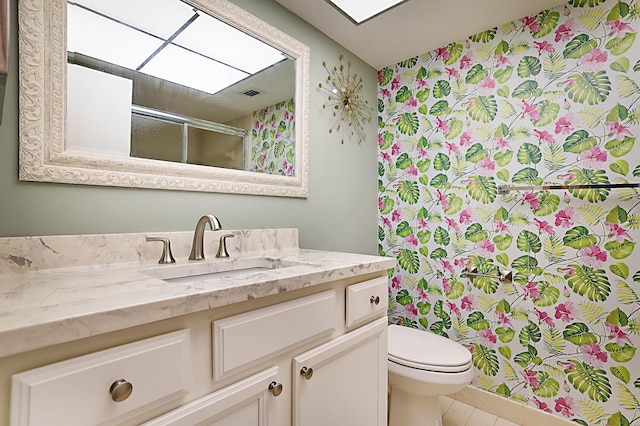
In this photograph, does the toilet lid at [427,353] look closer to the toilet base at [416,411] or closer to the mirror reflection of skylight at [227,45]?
the toilet base at [416,411]

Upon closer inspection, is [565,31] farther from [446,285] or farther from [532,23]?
[446,285]

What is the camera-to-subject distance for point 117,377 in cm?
56

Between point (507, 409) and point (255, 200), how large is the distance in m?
1.77

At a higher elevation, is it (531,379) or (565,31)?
(565,31)

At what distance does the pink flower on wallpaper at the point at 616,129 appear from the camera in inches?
57.8

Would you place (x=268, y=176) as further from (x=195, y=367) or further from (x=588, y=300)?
(x=588, y=300)

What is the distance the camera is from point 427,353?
1.52 m

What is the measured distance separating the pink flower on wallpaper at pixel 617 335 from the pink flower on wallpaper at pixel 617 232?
40cm

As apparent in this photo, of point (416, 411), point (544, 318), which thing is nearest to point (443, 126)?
point (544, 318)

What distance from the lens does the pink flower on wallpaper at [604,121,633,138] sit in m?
1.47

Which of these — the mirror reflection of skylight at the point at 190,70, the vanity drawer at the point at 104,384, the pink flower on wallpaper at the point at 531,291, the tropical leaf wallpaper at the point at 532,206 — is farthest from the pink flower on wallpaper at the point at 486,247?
the vanity drawer at the point at 104,384

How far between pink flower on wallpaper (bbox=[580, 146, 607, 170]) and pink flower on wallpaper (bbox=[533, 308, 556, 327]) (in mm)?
766

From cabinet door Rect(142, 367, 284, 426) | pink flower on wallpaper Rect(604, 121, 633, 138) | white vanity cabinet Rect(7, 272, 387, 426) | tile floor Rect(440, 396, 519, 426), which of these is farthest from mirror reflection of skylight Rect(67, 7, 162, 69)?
tile floor Rect(440, 396, 519, 426)

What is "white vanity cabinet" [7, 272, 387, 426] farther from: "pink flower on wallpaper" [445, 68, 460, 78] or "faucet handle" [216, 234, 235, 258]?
"pink flower on wallpaper" [445, 68, 460, 78]
